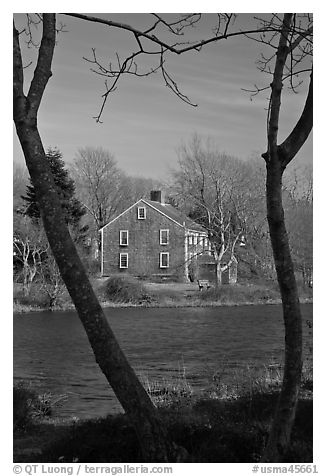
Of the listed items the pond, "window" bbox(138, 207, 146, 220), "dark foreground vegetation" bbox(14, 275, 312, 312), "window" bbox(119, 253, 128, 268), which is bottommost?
the pond

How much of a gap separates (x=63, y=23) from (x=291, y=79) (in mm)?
1516

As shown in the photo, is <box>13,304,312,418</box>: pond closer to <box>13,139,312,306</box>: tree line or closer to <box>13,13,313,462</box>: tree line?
<box>13,139,312,306</box>: tree line

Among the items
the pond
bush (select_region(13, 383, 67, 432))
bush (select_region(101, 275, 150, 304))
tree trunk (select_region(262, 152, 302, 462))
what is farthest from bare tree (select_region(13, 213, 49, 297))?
tree trunk (select_region(262, 152, 302, 462))

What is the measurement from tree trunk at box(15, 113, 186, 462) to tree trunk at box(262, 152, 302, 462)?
518 mm

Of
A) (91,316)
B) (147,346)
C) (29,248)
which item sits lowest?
(147,346)

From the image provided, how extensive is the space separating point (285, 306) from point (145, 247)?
637 centimetres

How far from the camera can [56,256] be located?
2.65m

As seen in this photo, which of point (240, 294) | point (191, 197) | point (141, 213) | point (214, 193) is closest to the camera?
point (214, 193)

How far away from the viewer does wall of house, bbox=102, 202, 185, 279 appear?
792 cm

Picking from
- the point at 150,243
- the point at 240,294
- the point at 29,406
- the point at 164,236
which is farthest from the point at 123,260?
the point at 29,406

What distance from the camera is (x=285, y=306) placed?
8.96ft

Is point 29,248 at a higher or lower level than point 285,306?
higher

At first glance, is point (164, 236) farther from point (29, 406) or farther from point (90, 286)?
point (90, 286)
